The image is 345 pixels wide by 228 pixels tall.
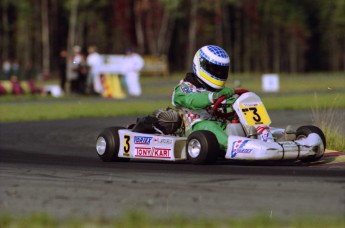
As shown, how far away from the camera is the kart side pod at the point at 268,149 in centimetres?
1024

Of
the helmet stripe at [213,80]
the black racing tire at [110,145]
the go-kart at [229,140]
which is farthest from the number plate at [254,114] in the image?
the black racing tire at [110,145]

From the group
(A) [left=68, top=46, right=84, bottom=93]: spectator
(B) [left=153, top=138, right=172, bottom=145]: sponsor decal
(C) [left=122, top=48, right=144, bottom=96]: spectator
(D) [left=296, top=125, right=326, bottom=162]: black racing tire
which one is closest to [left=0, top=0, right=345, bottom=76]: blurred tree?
(C) [left=122, top=48, right=144, bottom=96]: spectator

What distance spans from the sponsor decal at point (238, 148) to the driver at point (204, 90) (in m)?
0.50

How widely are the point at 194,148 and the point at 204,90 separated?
1.06 meters

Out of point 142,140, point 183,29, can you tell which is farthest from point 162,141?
point 183,29

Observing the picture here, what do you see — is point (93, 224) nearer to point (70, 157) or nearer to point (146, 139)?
point (146, 139)

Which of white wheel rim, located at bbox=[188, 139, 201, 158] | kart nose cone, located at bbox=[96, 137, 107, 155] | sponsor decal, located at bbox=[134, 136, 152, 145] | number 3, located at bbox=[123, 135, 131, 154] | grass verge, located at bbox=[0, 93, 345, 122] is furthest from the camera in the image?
grass verge, located at bbox=[0, 93, 345, 122]

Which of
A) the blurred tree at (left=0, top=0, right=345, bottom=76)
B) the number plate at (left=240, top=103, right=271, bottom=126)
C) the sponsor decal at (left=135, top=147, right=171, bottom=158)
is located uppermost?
the blurred tree at (left=0, top=0, right=345, bottom=76)

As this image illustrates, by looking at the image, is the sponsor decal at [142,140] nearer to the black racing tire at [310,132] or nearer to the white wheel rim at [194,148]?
the white wheel rim at [194,148]

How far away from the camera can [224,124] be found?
1117cm

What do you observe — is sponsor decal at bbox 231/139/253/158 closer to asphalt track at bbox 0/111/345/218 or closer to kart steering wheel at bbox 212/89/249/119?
asphalt track at bbox 0/111/345/218

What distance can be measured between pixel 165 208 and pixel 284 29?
6758 cm

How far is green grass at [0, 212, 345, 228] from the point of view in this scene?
634 cm

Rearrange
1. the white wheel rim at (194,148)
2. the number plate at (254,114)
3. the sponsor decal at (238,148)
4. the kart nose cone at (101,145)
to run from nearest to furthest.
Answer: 1. the sponsor decal at (238,148)
2. the white wheel rim at (194,148)
3. the number plate at (254,114)
4. the kart nose cone at (101,145)
